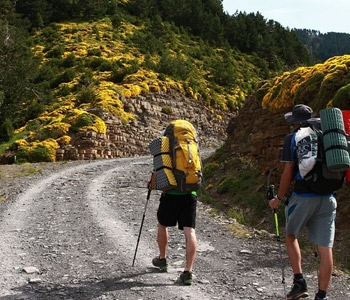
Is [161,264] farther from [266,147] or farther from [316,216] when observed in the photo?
[266,147]

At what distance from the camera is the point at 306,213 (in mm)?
4789

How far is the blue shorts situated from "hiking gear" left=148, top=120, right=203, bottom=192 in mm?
1426

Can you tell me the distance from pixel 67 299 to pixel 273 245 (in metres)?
4.39

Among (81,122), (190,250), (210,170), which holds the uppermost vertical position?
(81,122)

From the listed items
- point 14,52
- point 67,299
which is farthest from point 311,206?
point 14,52

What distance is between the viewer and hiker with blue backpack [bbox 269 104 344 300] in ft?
15.5

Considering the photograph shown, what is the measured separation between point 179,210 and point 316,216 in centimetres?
191

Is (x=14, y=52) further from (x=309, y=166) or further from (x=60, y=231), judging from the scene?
(x=309, y=166)

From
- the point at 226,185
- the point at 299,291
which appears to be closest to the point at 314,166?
the point at 299,291

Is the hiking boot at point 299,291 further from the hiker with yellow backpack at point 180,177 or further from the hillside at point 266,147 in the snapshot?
the hillside at point 266,147

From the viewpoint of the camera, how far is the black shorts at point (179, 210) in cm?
585

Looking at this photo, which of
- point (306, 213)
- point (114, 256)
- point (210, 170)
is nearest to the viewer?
point (306, 213)

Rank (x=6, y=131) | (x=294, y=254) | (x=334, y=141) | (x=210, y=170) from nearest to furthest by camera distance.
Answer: (x=334, y=141) < (x=294, y=254) < (x=210, y=170) < (x=6, y=131)

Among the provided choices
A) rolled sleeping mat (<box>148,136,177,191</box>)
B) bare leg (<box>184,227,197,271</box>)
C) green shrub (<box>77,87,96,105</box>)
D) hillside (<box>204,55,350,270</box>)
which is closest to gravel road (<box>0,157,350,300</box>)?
bare leg (<box>184,227,197,271</box>)
